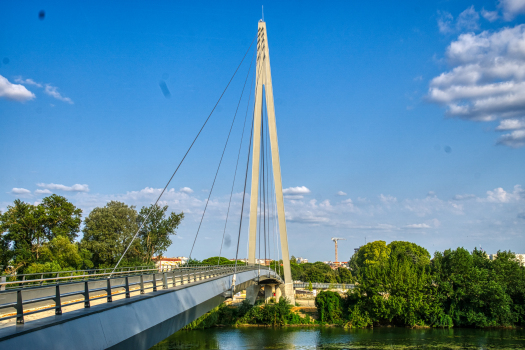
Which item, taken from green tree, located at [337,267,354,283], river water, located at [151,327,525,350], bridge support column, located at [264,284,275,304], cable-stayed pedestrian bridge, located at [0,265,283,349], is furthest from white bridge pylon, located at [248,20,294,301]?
green tree, located at [337,267,354,283]

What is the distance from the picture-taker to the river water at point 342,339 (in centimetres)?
3005

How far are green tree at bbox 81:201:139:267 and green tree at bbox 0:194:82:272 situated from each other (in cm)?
361

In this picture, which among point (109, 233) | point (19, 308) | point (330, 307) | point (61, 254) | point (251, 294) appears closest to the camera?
point (19, 308)

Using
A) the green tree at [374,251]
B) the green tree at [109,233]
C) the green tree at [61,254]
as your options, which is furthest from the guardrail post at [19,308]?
the green tree at [374,251]

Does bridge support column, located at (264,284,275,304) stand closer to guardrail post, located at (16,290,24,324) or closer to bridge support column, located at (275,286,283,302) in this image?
bridge support column, located at (275,286,283,302)

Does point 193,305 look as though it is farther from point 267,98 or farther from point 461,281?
point 461,281

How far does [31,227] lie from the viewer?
46.7 metres

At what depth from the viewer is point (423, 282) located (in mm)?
39750

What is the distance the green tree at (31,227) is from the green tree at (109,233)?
3609 millimetres

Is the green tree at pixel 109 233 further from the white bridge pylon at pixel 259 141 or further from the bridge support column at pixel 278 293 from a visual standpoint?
the white bridge pylon at pixel 259 141

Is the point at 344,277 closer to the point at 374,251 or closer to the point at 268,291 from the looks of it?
the point at 374,251

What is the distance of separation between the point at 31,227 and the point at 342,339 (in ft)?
117

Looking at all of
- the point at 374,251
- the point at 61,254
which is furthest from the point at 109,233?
the point at 374,251

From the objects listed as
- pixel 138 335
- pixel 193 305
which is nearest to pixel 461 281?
pixel 193 305
